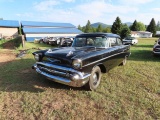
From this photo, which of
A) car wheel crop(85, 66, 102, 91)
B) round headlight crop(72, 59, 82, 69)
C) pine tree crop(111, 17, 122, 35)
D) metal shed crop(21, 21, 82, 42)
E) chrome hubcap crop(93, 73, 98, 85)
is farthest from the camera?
pine tree crop(111, 17, 122, 35)

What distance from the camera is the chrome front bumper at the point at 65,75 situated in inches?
144

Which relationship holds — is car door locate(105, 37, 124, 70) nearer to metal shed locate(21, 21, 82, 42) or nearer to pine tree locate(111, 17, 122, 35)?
metal shed locate(21, 21, 82, 42)

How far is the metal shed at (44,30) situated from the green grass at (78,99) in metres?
38.1

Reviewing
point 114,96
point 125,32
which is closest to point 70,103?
point 114,96

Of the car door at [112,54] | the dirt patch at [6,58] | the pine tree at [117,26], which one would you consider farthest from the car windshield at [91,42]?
the pine tree at [117,26]

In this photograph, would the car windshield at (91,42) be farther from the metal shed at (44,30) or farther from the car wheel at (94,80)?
the metal shed at (44,30)

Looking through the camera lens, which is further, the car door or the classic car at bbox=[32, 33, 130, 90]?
the car door

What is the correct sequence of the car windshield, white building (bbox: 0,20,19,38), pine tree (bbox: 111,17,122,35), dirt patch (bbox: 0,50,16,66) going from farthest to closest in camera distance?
pine tree (bbox: 111,17,122,35) → white building (bbox: 0,20,19,38) → dirt patch (bbox: 0,50,16,66) → the car windshield

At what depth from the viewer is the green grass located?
3.21 m

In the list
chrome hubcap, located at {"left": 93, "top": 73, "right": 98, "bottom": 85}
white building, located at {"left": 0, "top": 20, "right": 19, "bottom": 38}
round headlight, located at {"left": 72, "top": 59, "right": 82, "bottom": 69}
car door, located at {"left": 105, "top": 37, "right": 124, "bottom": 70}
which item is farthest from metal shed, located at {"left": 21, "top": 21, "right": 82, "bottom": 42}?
round headlight, located at {"left": 72, "top": 59, "right": 82, "bottom": 69}

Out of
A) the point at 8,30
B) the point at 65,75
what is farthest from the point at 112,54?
the point at 8,30

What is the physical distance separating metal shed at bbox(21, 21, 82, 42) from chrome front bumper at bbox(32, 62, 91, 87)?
38.9 m

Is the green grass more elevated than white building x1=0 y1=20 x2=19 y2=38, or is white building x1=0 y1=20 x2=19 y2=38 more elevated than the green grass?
white building x1=0 y1=20 x2=19 y2=38

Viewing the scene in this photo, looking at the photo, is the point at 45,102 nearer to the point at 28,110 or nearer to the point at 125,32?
the point at 28,110
